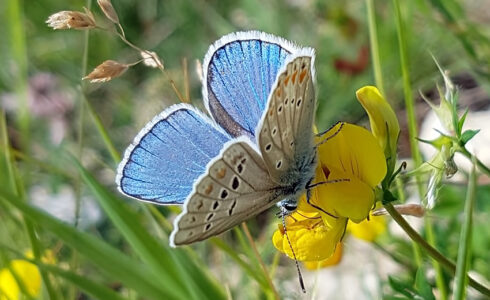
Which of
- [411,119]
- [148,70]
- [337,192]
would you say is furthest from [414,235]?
[148,70]

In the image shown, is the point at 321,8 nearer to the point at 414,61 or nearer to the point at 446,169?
the point at 414,61

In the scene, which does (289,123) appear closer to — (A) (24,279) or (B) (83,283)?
(B) (83,283)

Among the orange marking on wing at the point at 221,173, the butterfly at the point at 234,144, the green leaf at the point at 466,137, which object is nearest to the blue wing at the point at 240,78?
the butterfly at the point at 234,144

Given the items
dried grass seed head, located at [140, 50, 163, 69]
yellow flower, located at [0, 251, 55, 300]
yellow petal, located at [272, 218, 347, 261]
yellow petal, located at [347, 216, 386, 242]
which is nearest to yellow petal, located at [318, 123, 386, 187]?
yellow petal, located at [272, 218, 347, 261]

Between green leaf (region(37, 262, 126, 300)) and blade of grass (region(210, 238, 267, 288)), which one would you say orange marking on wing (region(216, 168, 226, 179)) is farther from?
blade of grass (region(210, 238, 267, 288))

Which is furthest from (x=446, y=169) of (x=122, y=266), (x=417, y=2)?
(x=417, y=2)

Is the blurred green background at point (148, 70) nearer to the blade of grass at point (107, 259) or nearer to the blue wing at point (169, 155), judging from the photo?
the blade of grass at point (107, 259)

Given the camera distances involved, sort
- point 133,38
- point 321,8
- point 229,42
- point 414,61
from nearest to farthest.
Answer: point 229,42 < point 414,61 < point 321,8 < point 133,38
